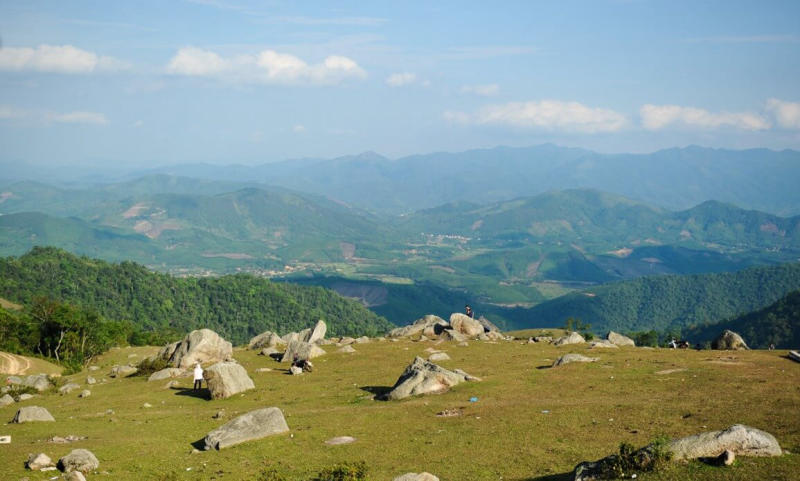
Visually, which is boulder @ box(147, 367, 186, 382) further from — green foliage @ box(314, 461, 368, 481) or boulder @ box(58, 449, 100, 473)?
green foliage @ box(314, 461, 368, 481)

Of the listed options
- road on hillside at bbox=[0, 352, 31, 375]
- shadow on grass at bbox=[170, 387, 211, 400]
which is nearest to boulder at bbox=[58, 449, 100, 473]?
shadow on grass at bbox=[170, 387, 211, 400]

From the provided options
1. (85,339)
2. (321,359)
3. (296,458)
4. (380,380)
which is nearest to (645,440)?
(296,458)

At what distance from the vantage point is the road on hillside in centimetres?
6562

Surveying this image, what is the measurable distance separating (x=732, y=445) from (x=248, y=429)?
2279 centimetres

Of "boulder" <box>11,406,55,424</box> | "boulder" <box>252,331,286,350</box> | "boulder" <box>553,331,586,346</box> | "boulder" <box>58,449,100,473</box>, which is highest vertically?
"boulder" <box>58,449,100,473</box>

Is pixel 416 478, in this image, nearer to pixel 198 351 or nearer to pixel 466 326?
pixel 198 351

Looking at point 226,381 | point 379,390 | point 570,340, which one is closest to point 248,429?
point 379,390

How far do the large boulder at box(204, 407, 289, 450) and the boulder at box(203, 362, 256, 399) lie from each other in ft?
43.3

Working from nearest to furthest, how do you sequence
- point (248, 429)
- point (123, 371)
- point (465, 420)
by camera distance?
point (248, 429) < point (465, 420) < point (123, 371)

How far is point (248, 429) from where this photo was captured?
105 feet

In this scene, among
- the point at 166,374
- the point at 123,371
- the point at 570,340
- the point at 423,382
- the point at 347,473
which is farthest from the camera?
the point at 570,340

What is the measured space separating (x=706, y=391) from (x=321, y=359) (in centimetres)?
3636

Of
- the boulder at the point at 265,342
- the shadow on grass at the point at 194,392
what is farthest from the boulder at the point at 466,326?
the shadow on grass at the point at 194,392

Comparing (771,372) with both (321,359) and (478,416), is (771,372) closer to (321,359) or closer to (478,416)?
(478,416)
